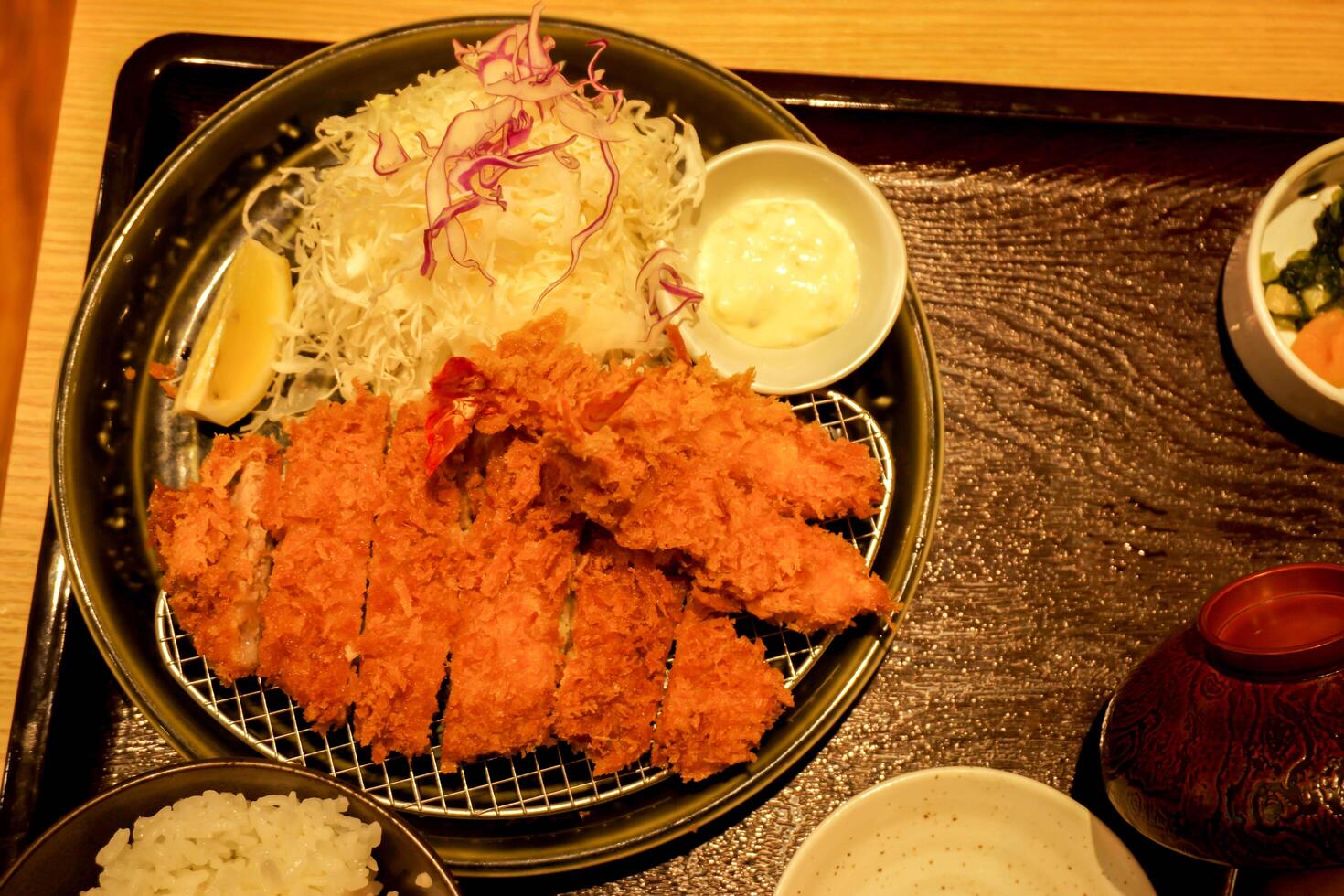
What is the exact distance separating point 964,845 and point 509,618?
47.3 inches

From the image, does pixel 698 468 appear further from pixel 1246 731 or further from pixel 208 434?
pixel 208 434

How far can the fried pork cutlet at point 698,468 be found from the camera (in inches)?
77.9

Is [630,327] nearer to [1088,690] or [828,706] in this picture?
[828,706]

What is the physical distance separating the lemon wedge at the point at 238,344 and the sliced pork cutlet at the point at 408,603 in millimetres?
459

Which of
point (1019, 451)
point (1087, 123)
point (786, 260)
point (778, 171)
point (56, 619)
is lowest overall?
point (56, 619)

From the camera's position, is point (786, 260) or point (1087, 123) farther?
point (1087, 123)

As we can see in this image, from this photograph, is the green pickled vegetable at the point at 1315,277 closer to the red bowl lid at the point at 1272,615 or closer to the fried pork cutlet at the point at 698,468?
the red bowl lid at the point at 1272,615

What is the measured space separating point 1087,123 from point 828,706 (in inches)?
73.3

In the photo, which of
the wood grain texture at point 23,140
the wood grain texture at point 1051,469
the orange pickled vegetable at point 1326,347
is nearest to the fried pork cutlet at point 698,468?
the wood grain texture at point 1051,469

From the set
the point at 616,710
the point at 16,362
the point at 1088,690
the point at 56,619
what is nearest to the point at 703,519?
the point at 616,710

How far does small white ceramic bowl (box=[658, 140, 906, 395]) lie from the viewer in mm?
2264

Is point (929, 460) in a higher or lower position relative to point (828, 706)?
higher

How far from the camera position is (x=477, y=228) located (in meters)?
2.27

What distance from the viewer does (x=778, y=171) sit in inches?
92.7
